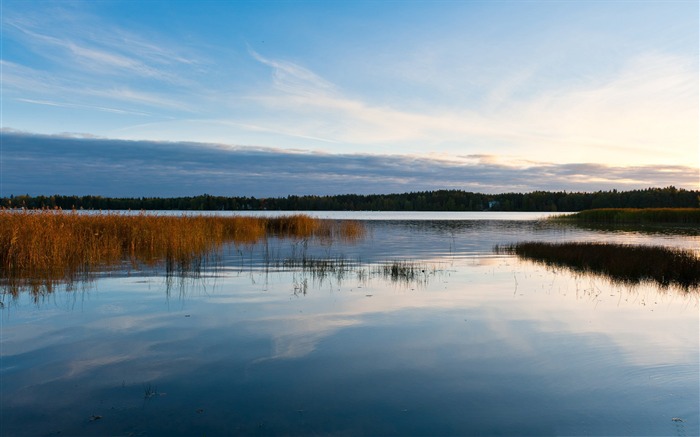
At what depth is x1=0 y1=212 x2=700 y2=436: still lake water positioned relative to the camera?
489cm

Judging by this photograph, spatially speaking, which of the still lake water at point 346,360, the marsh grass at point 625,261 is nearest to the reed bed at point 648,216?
the marsh grass at point 625,261

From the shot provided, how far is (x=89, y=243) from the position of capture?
59.9 ft

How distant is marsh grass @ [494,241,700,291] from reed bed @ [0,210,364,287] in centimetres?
1351

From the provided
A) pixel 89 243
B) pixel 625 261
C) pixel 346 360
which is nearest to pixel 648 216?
pixel 625 261

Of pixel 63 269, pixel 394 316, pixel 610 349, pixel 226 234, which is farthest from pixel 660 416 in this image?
pixel 226 234

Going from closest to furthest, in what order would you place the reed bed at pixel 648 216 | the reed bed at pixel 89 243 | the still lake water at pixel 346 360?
the still lake water at pixel 346 360
the reed bed at pixel 89 243
the reed bed at pixel 648 216

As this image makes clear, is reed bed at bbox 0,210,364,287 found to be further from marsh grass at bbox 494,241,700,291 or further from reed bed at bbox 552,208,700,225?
reed bed at bbox 552,208,700,225

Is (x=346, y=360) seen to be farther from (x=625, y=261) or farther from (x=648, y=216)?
(x=648, y=216)

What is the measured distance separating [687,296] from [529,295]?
400 cm

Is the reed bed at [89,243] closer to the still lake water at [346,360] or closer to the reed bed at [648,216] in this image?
the still lake water at [346,360]

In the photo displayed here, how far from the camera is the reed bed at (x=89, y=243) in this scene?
14749mm

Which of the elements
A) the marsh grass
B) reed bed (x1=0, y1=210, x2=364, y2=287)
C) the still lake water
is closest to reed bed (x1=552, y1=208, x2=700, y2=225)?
the marsh grass

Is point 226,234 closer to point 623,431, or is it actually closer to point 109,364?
point 109,364

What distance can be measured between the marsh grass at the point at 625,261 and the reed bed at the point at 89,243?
44.3ft
